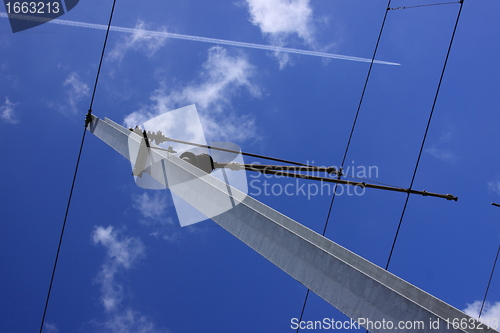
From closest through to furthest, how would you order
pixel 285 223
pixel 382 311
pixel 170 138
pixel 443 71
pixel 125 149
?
1. pixel 382 311
2. pixel 285 223
3. pixel 125 149
4. pixel 443 71
5. pixel 170 138

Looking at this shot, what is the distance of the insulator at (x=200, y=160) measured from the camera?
9405mm

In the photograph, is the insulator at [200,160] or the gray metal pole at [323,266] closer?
the gray metal pole at [323,266]

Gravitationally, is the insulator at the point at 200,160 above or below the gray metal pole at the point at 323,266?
above

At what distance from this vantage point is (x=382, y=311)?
3.69 m

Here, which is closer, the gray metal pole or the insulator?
the gray metal pole

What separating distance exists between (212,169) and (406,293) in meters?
6.42

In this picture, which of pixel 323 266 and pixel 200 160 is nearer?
pixel 323 266

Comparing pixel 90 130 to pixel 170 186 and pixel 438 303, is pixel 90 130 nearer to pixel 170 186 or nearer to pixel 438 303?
pixel 170 186

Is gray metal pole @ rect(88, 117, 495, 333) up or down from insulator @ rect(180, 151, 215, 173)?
down

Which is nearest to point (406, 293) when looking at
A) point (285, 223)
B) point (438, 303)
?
point (438, 303)

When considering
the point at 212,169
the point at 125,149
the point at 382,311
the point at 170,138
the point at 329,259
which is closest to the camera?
the point at 382,311

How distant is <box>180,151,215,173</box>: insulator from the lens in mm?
9405

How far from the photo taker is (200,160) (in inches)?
384

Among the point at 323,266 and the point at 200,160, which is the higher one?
the point at 200,160
